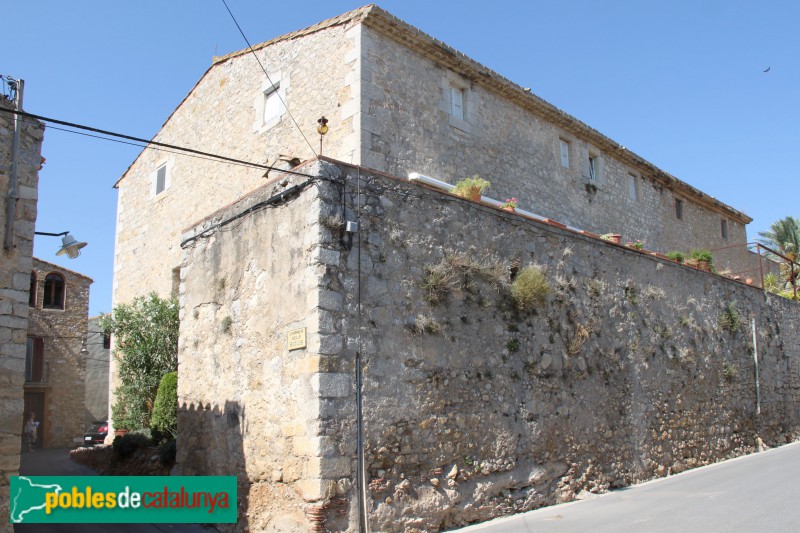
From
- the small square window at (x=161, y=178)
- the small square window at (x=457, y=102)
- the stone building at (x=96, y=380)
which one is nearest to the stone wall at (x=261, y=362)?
the small square window at (x=457, y=102)

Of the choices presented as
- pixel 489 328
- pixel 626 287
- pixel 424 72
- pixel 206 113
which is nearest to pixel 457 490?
pixel 489 328

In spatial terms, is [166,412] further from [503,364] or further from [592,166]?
[592,166]

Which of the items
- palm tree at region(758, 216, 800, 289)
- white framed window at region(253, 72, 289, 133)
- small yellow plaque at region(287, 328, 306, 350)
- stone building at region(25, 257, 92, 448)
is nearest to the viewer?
small yellow plaque at region(287, 328, 306, 350)

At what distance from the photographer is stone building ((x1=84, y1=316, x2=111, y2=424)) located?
32.5 meters

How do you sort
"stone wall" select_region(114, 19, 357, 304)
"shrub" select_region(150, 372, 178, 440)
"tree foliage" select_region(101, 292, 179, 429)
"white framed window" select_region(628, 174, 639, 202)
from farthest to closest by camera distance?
1. "white framed window" select_region(628, 174, 639, 202)
2. "tree foliage" select_region(101, 292, 179, 429)
3. "stone wall" select_region(114, 19, 357, 304)
4. "shrub" select_region(150, 372, 178, 440)

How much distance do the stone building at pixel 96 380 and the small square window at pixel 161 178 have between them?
16.5m

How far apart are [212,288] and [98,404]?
86.0 ft

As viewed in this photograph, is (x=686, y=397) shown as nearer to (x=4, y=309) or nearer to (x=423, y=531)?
(x=423, y=531)

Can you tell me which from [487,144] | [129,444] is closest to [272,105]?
[487,144]

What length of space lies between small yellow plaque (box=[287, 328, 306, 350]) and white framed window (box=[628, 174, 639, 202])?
46.3 feet

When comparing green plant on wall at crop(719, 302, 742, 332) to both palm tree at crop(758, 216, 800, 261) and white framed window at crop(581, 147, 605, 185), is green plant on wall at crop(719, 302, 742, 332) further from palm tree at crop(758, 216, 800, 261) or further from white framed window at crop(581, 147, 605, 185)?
palm tree at crop(758, 216, 800, 261)

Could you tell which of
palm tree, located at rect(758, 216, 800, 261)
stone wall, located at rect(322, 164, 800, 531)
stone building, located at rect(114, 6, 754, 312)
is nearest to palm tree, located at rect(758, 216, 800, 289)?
palm tree, located at rect(758, 216, 800, 261)

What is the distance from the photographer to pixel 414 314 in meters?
8.84
